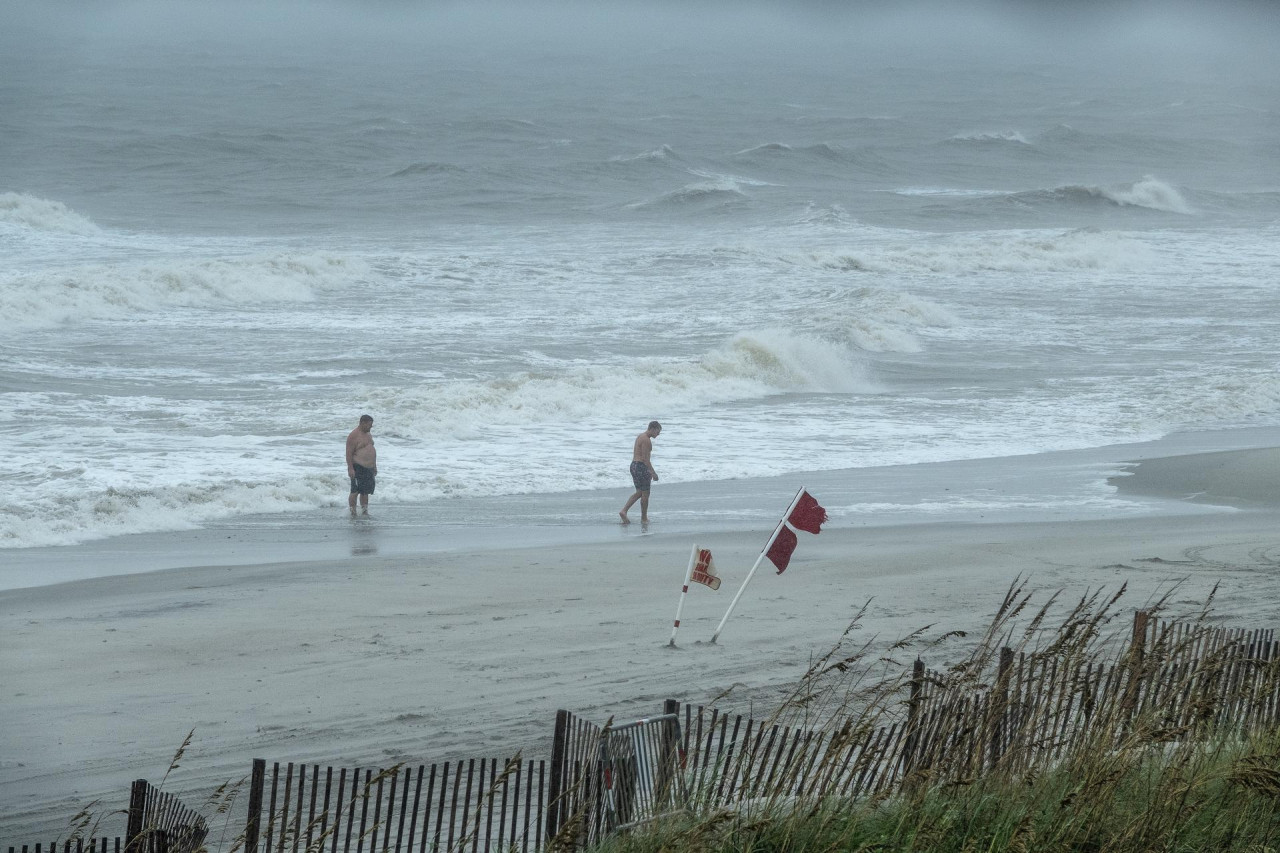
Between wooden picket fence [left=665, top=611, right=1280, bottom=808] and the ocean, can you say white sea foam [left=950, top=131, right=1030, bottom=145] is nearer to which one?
the ocean

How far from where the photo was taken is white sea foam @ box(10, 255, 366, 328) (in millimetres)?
30078

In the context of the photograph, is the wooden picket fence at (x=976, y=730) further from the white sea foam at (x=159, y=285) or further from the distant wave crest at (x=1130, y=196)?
the distant wave crest at (x=1130, y=196)

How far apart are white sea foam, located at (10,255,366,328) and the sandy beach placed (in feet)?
59.4

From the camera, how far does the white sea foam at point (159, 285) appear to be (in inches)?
1184

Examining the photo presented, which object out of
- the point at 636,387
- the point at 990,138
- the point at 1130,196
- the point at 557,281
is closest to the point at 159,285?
the point at 557,281

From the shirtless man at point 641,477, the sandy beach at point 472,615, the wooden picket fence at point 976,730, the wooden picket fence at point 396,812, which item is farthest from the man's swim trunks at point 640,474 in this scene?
the wooden picket fence at point 976,730

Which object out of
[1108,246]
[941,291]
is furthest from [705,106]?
[941,291]

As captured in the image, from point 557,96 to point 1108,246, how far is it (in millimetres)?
54093

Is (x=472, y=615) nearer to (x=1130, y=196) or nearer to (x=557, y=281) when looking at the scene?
(x=557, y=281)

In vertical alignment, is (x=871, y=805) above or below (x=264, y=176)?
below

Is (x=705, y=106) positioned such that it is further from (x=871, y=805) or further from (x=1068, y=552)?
(x=871, y=805)

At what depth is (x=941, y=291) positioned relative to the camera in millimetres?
38594

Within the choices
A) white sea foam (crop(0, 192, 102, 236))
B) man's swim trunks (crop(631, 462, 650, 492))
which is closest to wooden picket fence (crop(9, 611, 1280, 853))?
man's swim trunks (crop(631, 462, 650, 492))

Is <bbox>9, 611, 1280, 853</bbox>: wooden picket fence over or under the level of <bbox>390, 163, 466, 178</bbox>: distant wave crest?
under
